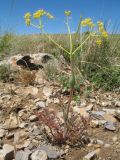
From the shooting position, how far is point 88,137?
3469 millimetres

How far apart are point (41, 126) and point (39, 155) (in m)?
0.60

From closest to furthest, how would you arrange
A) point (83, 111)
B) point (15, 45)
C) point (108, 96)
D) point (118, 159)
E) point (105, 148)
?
1. point (118, 159)
2. point (105, 148)
3. point (83, 111)
4. point (108, 96)
5. point (15, 45)

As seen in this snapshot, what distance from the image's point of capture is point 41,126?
369cm

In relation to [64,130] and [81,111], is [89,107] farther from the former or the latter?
[64,130]

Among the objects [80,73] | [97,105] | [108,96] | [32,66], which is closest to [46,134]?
[97,105]

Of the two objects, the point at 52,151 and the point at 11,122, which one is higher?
the point at 11,122

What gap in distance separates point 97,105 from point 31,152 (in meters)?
1.51

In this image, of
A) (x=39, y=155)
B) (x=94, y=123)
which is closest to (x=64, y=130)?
(x=39, y=155)

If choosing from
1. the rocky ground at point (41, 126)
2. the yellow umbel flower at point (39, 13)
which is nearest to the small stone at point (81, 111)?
the rocky ground at point (41, 126)

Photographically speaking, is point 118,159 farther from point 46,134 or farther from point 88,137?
point 46,134

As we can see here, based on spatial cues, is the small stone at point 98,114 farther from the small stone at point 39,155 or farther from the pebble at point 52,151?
the small stone at point 39,155

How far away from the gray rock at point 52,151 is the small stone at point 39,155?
57mm

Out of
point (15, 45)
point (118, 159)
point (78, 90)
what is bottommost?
point (118, 159)

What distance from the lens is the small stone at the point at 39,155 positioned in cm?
309
